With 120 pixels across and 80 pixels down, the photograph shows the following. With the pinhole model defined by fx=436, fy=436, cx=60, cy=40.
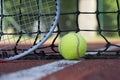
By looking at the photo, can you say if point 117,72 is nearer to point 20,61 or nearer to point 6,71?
point 6,71

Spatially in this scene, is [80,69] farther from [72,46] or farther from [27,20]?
[27,20]

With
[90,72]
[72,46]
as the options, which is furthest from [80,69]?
[72,46]

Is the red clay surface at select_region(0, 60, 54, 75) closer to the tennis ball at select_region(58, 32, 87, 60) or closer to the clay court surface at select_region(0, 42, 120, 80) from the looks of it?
the clay court surface at select_region(0, 42, 120, 80)

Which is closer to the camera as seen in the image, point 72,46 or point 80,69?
Result: point 80,69

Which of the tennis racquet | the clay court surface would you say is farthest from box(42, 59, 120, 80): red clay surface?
the tennis racquet

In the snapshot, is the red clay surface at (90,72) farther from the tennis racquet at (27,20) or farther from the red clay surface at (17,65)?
the tennis racquet at (27,20)

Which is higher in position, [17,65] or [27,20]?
[27,20]
